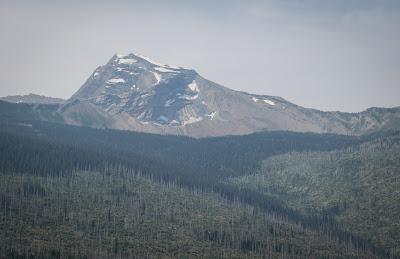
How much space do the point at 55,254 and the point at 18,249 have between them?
33.8ft

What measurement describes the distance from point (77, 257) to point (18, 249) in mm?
16493

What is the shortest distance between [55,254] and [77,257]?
622 cm

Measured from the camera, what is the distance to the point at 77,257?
199 meters

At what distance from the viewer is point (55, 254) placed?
199 m

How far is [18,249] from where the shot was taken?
19788cm
